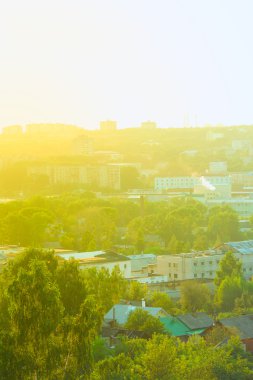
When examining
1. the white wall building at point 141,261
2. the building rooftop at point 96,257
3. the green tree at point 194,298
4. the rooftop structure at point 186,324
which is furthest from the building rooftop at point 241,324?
the white wall building at point 141,261

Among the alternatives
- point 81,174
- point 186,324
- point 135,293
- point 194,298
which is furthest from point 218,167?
point 186,324

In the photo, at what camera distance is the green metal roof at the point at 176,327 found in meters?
17.3

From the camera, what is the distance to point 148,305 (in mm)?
20453

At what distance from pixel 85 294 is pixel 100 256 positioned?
1384cm

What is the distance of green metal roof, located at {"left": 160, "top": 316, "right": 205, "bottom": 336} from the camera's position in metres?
17.3

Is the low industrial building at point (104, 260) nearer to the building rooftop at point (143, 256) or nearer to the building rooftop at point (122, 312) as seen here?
the building rooftop at point (143, 256)

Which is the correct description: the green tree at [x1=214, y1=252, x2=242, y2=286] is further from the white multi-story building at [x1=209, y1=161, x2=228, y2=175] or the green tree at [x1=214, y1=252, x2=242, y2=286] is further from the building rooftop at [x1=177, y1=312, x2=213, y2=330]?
the white multi-story building at [x1=209, y1=161, x2=228, y2=175]

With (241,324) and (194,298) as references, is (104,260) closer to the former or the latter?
(194,298)

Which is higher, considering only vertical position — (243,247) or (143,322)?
(143,322)

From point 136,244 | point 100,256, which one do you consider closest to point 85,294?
point 100,256

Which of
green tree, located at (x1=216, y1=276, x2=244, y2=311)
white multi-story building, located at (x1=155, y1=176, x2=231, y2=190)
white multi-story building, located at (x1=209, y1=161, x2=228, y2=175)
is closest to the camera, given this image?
green tree, located at (x1=216, y1=276, x2=244, y2=311)

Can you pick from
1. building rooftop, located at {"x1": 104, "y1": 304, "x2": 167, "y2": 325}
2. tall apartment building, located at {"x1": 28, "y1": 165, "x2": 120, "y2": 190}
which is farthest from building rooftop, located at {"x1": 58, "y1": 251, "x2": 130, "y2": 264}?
tall apartment building, located at {"x1": 28, "y1": 165, "x2": 120, "y2": 190}

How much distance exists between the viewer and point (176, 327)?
57.6ft

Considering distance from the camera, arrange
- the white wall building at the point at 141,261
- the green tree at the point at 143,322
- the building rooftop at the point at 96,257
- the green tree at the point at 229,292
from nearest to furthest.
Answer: the green tree at the point at 143,322 < the green tree at the point at 229,292 < the building rooftop at the point at 96,257 < the white wall building at the point at 141,261
